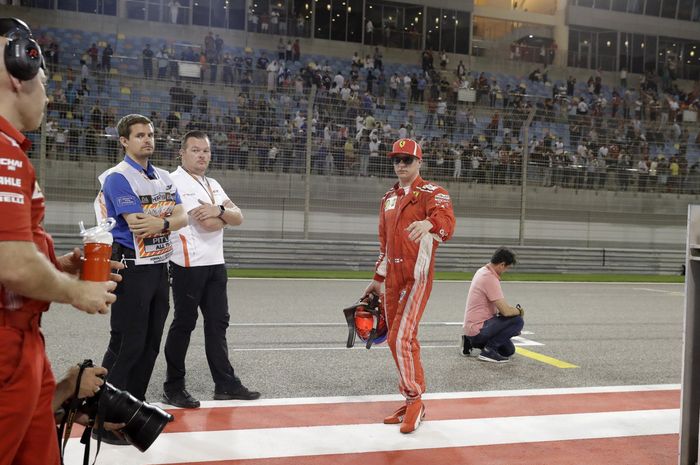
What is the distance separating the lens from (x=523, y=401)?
223 inches

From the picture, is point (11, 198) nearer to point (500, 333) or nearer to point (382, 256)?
point (382, 256)

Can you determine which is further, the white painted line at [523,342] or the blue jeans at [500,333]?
the white painted line at [523,342]

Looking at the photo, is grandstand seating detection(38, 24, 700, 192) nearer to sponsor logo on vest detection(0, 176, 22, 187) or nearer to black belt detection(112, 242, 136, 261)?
black belt detection(112, 242, 136, 261)

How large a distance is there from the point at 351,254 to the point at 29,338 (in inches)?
574

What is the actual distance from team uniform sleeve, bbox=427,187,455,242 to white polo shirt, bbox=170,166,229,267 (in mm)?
1650

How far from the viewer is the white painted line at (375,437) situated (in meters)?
4.21

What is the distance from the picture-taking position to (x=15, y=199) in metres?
1.99

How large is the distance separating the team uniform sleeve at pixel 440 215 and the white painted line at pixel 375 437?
4.46ft

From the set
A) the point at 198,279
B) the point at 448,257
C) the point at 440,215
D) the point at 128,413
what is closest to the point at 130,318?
the point at 198,279

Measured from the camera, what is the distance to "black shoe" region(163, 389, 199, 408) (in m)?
5.16

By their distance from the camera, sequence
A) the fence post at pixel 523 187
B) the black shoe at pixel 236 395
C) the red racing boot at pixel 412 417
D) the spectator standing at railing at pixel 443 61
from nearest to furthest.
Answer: the red racing boot at pixel 412 417 → the black shoe at pixel 236 395 → the fence post at pixel 523 187 → the spectator standing at railing at pixel 443 61

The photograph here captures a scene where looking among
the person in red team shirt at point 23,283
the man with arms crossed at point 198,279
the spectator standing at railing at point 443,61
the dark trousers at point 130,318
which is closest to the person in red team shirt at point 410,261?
the man with arms crossed at point 198,279

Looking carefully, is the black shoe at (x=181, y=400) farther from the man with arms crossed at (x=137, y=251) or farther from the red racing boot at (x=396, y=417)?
the red racing boot at (x=396, y=417)

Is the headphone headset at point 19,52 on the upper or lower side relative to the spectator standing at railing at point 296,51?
lower
